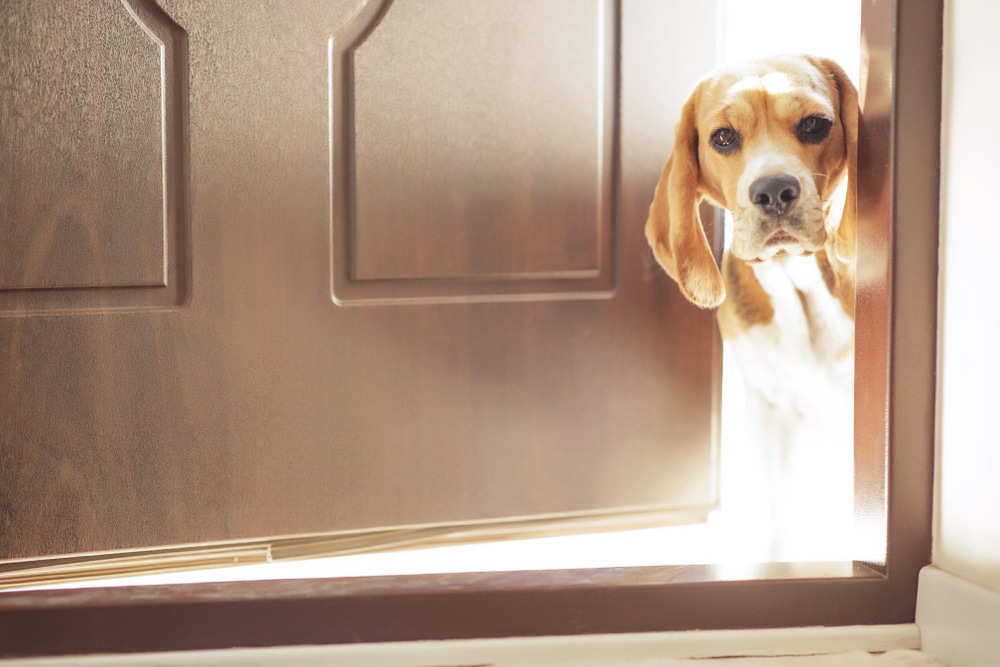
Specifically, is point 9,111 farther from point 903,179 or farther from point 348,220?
point 903,179

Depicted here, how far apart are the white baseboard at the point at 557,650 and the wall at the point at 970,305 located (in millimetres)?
112

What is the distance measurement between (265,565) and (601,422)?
1.59ft

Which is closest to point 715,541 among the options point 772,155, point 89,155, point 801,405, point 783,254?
point 801,405

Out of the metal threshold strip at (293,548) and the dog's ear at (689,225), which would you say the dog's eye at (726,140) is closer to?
the dog's ear at (689,225)

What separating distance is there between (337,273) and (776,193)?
1.75ft

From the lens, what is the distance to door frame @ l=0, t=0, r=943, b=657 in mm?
761

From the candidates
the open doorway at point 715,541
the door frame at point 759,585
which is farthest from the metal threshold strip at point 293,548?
the door frame at point 759,585

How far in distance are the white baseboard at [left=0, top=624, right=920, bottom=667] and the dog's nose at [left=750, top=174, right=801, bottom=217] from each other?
436 mm

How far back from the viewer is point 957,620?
769mm

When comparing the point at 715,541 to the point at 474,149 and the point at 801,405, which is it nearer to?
the point at 801,405

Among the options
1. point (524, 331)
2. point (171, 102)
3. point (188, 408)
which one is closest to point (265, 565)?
point (188, 408)

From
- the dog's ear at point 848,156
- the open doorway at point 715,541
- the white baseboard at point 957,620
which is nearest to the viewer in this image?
the white baseboard at point 957,620

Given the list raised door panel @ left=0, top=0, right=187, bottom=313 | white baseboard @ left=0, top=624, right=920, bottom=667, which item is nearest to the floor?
white baseboard @ left=0, top=624, right=920, bottom=667

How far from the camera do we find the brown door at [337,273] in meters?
1.01
